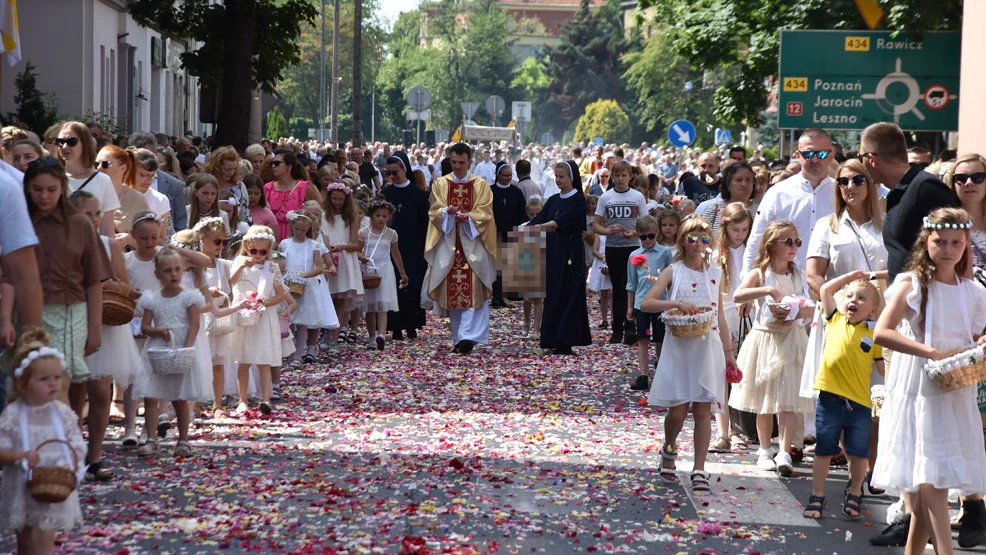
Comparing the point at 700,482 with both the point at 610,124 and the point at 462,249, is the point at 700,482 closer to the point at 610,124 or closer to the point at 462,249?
the point at 462,249

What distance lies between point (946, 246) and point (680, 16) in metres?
27.1

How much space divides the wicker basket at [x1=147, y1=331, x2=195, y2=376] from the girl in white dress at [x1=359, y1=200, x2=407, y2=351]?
6.70 m

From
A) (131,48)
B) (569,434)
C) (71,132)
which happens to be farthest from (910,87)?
(131,48)

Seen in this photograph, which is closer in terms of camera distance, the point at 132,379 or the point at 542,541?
the point at 542,541

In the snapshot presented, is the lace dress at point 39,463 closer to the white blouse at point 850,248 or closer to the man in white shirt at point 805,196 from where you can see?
the white blouse at point 850,248

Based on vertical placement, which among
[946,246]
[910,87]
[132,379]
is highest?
[910,87]

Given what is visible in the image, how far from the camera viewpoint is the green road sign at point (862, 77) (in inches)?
895

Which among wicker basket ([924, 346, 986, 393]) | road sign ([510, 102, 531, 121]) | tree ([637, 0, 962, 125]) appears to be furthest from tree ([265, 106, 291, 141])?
wicker basket ([924, 346, 986, 393])

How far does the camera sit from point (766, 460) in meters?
9.64

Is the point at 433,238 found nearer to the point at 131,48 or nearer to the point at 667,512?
the point at 667,512

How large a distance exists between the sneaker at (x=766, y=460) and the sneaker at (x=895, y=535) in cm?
189

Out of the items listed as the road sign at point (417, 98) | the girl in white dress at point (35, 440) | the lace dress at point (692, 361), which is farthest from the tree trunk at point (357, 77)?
the girl in white dress at point (35, 440)

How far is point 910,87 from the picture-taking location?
74.9 feet

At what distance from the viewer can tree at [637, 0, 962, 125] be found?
91.5ft
